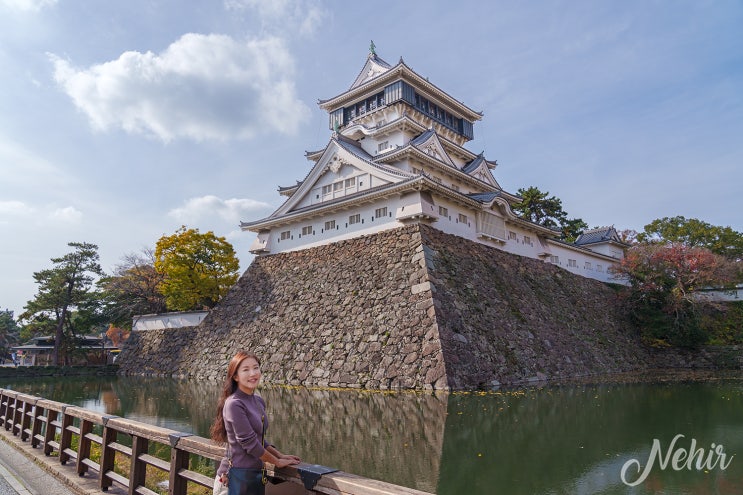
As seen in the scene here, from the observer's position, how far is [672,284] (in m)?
23.9

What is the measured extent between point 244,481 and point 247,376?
61cm

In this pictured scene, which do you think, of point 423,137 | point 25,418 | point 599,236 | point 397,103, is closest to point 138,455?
point 25,418

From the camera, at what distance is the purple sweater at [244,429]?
266 centimetres

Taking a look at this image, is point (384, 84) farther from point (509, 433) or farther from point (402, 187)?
point (509, 433)

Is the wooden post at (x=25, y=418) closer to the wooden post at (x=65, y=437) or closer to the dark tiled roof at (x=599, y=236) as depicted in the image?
the wooden post at (x=65, y=437)

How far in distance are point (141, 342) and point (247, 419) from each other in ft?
87.7

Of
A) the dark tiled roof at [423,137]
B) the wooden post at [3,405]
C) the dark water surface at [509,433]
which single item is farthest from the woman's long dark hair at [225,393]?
the dark tiled roof at [423,137]

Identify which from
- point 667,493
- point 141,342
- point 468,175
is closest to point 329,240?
point 468,175

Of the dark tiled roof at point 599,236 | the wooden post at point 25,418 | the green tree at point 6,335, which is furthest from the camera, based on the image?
the green tree at point 6,335

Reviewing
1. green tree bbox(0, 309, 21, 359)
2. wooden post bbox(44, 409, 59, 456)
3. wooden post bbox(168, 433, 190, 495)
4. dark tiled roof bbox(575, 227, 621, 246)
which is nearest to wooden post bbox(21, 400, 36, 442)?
wooden post bbox(44, 409, 59, 456)

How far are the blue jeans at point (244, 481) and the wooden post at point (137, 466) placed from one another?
194 cm

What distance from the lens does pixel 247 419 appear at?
2.70 meters

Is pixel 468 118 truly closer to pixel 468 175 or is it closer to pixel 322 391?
pixel 468 175

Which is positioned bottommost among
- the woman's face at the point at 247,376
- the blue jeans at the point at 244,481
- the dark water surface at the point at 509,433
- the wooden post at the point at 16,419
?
the dark water surface at the point at 509,433
